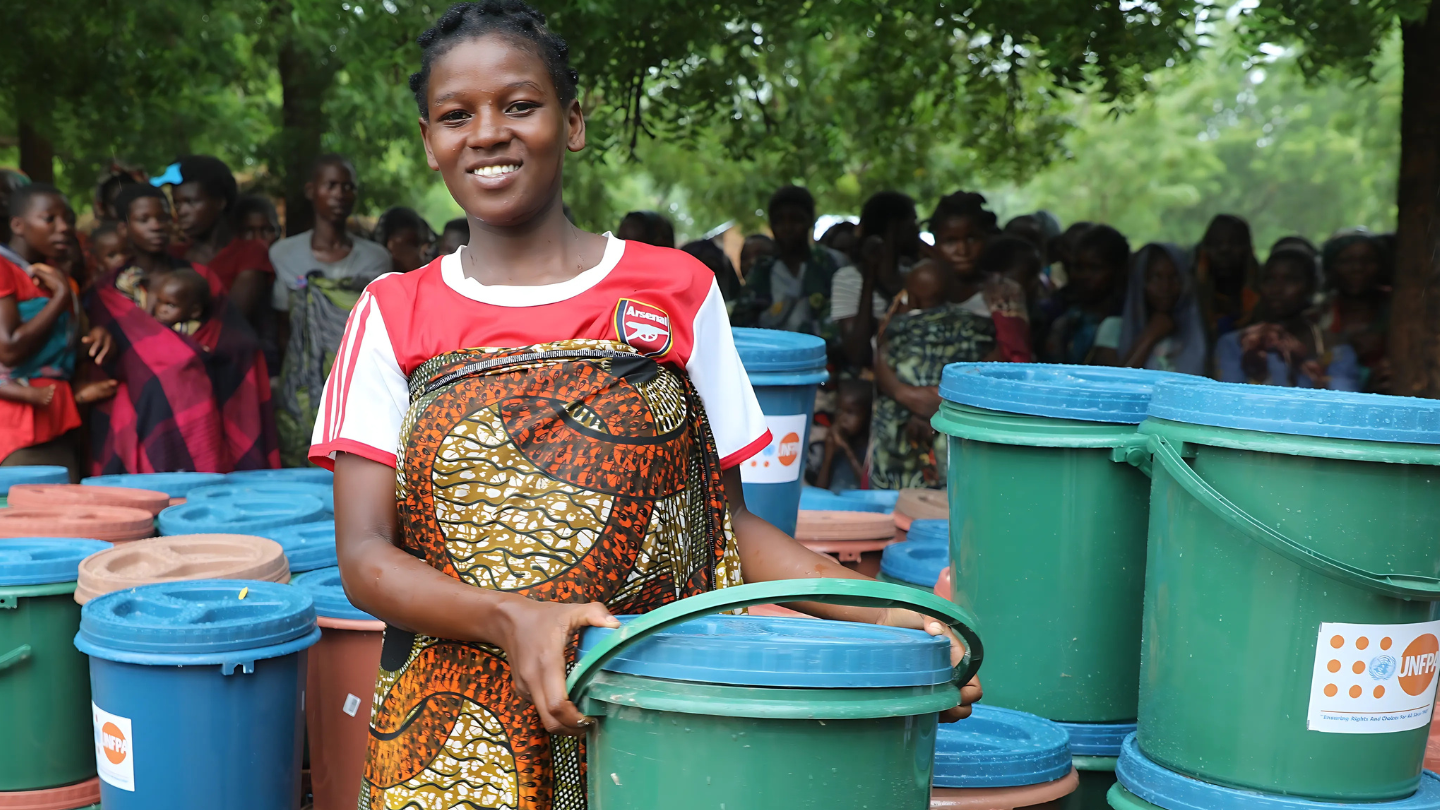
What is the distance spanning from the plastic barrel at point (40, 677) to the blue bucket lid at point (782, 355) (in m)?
1.84

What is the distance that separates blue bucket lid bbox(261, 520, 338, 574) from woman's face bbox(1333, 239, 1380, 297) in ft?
17.8

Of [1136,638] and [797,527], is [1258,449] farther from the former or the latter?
[797,527]

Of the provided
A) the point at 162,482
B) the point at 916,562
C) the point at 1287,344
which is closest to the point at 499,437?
the point at 916,562

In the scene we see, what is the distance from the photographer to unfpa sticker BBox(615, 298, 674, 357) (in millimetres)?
1682

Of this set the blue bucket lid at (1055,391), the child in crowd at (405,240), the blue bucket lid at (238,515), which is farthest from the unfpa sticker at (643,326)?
the child in crowd at (405,240)

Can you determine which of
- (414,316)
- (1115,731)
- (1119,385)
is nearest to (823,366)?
(1119,385)

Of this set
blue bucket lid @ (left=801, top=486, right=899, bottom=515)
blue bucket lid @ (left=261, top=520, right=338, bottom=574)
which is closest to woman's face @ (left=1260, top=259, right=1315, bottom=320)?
blue bucket lid @ (left=801, top=486, right=899, bottom=515)

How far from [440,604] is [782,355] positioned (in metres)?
2.28

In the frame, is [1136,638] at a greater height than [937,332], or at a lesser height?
lesser

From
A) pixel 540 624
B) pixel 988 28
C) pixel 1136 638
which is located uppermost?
pixel 988 28

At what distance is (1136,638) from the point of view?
266 centimetres

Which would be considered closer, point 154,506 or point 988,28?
point 154,506

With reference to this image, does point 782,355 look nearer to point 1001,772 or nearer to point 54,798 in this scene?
point 1001,772

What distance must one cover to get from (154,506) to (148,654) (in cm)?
162
